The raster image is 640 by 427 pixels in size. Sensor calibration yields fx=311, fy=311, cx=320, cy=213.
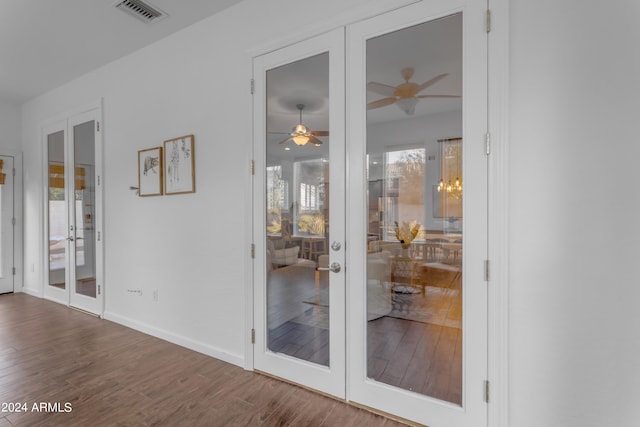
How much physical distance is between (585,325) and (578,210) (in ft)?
1.86

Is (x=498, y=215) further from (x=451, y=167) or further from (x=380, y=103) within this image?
(x=380, y=103)

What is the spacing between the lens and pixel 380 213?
2.08m

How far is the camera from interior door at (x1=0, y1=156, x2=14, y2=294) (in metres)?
4.99

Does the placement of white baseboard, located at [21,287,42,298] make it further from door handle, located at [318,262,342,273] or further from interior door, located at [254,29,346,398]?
door handle, located at [318,262,342,273]

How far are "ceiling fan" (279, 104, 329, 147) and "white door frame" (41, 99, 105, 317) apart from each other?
2.84 m

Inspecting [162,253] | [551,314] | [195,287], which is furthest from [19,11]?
[551,314]

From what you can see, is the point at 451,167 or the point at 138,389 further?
the point at 138,389

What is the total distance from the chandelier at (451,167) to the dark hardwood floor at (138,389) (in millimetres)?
1474

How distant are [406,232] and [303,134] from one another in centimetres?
104

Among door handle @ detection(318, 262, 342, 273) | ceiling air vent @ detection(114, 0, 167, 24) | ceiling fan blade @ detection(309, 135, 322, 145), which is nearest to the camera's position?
door handle @ detection(318, 262, 342, 273)

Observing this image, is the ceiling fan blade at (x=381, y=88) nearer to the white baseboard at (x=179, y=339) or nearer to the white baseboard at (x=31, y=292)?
the white baseboard at (x=179, y=339)

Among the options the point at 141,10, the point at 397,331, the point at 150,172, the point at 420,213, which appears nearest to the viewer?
the point at 420,213

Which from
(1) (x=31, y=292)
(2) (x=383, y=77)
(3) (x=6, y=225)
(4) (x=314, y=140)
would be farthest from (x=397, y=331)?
(3) (x=6, y=225)

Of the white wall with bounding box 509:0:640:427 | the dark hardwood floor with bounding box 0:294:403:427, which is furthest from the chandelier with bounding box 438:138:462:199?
the dark hardwood floor with bounding box 0:294:403:427
